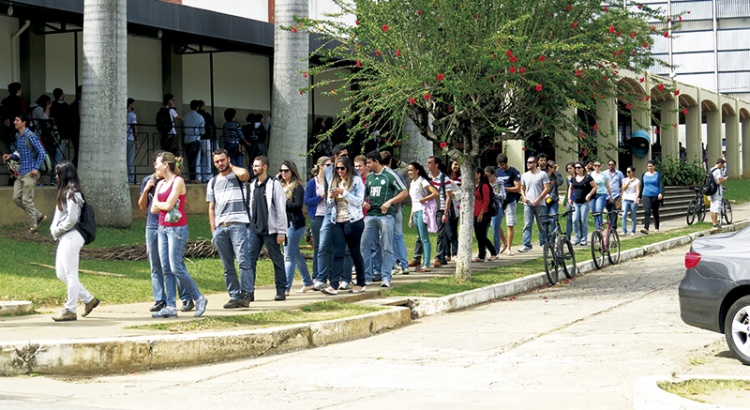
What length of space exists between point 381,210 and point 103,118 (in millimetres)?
5796

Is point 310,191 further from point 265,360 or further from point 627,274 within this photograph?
point 627,274

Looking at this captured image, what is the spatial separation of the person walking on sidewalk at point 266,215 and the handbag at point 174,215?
1.37m

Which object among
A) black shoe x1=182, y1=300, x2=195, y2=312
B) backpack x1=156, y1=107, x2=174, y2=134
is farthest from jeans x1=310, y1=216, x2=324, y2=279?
backpack x1=156, y1=107, x2=174, y2=134

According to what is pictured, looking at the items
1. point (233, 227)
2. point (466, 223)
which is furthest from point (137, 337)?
point (466, 223)

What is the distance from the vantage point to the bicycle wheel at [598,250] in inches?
722

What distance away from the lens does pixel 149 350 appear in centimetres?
978

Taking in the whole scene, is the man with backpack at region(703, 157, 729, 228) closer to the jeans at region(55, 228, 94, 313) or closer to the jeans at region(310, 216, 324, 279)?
the jeans at region(310, 216, 324, 279)

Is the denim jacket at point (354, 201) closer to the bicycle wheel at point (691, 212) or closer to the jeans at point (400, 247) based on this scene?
the jeans at point (400, 247)

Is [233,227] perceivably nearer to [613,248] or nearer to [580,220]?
[613,248]

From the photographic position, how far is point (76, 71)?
2242cm

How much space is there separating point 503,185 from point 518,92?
15.6 feet

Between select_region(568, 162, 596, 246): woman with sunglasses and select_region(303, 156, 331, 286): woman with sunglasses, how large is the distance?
8275mm

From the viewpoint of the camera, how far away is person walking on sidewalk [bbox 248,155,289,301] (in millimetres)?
12930

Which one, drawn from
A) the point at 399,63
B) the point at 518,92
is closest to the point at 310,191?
the point at 399,63
